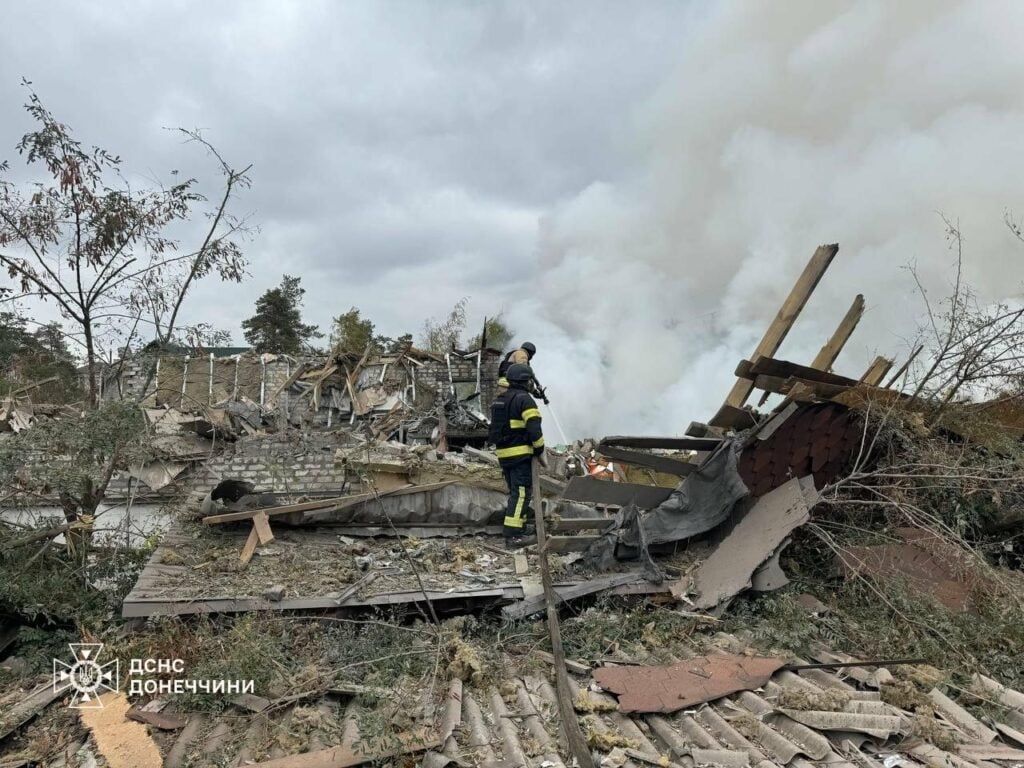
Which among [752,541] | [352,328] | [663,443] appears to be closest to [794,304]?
[663,443]

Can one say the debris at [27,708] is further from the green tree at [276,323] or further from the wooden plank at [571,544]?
the green tree at [276,323]

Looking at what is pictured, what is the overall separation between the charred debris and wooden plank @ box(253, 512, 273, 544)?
3 cm

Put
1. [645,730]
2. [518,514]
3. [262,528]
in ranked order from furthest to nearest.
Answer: [518,514] < [262,528] < [645,730]

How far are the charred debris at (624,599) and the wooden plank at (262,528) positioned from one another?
30 mm

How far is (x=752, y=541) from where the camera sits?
531 centimetres

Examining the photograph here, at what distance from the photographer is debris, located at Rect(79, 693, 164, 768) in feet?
10.2

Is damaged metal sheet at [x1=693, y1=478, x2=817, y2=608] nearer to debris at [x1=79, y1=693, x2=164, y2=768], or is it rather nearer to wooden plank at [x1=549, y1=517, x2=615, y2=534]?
wooden plank at [x1=549, y1=517, x2=615, y2=534]

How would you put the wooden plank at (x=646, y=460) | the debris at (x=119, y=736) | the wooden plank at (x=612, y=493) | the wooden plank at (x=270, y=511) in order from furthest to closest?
the wooden plank at (x=646, y=460)
the wooden plank at (x=612, y=493)
the wooden plank at (x=270, y=511)
the debris at (x=119, y=736)

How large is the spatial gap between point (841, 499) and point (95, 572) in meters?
6.92

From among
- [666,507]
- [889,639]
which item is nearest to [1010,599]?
[889,639]

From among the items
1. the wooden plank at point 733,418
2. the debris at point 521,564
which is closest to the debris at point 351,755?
the debris at point 521,564

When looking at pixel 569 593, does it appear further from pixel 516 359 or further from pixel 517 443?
pixel 516 359

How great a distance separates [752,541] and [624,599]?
Answer: 1263 millimetres

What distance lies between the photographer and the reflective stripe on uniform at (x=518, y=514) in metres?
6.20
